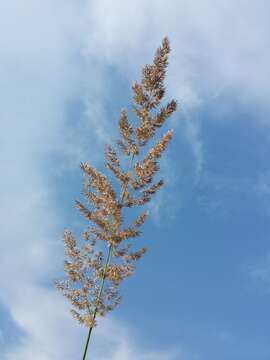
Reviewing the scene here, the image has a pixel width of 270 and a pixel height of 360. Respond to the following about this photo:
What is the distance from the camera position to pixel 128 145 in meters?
18.0

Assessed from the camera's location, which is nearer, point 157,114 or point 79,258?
point 79,258

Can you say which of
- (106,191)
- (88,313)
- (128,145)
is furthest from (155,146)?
(88,313)

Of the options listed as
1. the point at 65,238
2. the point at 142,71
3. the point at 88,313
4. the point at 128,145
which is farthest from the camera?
the point at 142,71

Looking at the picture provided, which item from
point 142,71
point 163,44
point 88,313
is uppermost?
point 163,44

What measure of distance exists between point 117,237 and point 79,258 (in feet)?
4.01

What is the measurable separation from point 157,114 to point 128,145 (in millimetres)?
1387

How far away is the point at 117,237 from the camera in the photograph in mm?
16297

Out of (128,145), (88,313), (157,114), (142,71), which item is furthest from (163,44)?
(88,313)

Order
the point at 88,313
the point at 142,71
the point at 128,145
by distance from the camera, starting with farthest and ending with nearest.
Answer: the point at 142,71 < the point at 128,145 < the point at 88,313

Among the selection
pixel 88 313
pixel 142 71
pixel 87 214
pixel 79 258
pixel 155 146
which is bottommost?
pixel 88 313

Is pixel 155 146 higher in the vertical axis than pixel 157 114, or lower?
lower

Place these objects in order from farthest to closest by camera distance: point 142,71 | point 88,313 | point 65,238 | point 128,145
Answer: point 142,71 < point 128,145 < point 65,238 < point 88,313

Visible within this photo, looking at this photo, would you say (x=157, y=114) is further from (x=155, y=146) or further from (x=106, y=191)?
(x=106, y=191)

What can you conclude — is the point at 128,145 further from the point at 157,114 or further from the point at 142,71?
the point at 142,71
